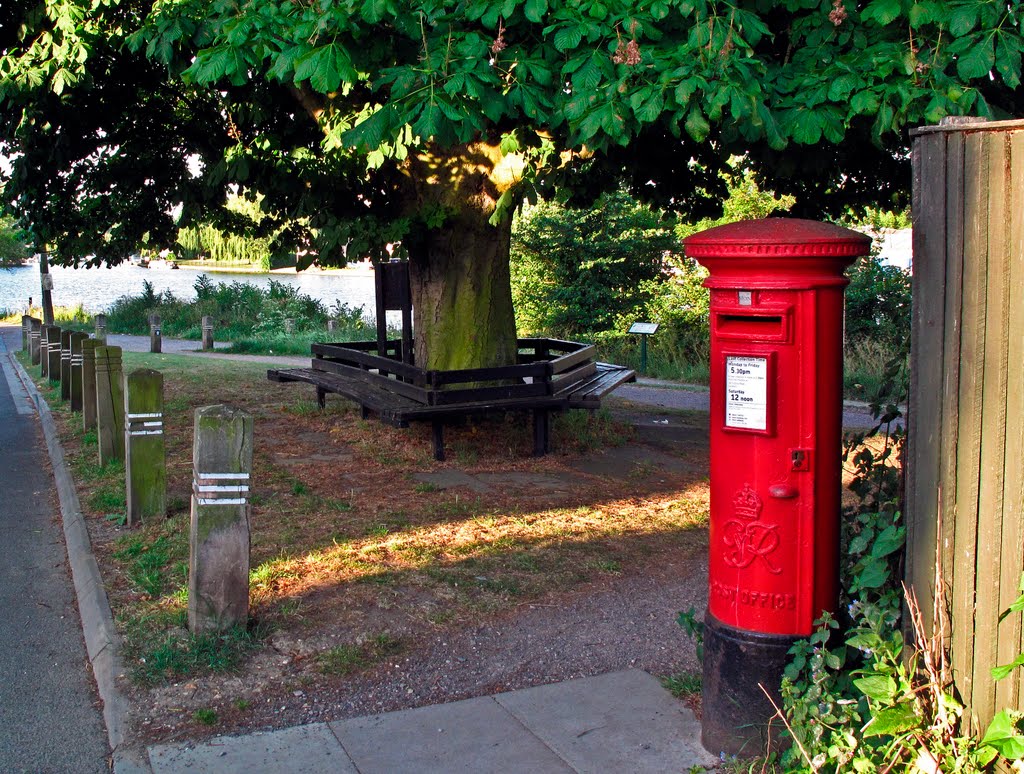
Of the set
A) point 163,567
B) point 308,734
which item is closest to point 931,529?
point 308,734

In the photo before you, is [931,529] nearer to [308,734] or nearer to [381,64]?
[308,734]

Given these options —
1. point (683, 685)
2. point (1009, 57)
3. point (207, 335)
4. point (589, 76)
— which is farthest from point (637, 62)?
point (207, 335)

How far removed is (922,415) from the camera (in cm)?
332

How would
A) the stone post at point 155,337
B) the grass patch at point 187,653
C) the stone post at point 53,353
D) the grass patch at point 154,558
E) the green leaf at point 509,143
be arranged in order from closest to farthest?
the grass patch at point 187,653 < the grass patch at point 154,558 < the green leaf at point 509,143 < the stone post at point 53,353 < the stone post at point 155,337

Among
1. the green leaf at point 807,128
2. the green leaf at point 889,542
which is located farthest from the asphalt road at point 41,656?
the green leaf at point 807,128

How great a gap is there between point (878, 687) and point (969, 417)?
90cm

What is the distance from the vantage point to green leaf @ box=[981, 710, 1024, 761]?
293cm

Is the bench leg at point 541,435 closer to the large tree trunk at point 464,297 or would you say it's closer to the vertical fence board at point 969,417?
the large tree trunk at point 464,297

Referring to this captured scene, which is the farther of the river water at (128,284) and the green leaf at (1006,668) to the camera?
the river water at (128,284)

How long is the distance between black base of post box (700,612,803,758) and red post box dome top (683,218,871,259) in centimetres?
140

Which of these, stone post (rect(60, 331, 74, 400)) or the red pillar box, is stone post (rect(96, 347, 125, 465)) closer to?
stone post (rect(60, 331, 74, 400))

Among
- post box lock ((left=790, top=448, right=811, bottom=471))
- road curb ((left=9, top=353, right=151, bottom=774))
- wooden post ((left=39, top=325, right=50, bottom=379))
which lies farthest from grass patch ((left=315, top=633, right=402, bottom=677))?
wooden post ((left=39, top=325, right=50, bottom=379))

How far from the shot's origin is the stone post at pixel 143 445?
7.28m

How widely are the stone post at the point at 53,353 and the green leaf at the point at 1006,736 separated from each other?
1623 cm
